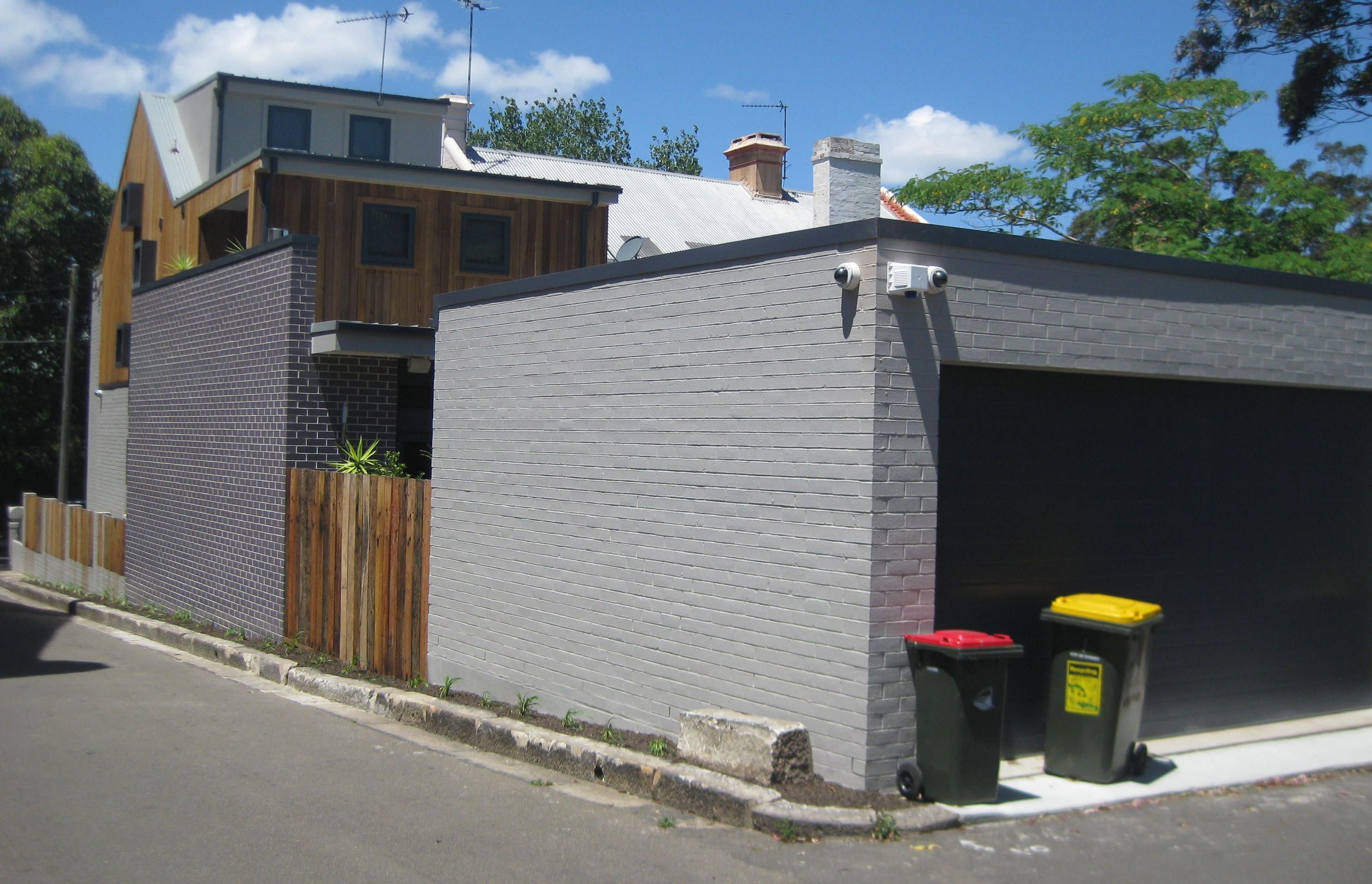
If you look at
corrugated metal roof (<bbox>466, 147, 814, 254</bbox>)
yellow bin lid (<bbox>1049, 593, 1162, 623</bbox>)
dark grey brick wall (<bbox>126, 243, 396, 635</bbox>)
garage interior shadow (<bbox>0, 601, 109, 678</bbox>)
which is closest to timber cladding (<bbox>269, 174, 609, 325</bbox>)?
dark grey brick wall (<bbox>126, 243, 396, 635</bbox>)

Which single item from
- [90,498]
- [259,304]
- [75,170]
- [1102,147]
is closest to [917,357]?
[259,304]

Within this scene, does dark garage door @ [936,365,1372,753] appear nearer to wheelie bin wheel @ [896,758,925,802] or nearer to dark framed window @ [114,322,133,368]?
wheelie bin wheel @ [896,758,925,802]

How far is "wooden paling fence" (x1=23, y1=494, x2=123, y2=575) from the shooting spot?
1811 centimetres

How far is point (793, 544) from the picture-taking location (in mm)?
7262

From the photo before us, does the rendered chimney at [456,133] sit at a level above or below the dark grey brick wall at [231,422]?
above

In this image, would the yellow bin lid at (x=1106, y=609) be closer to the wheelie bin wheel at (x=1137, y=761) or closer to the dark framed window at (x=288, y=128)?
the wheelie bin wheel at (x=1137, y=761)

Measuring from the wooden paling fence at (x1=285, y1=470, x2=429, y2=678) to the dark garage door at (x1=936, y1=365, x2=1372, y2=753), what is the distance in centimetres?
519

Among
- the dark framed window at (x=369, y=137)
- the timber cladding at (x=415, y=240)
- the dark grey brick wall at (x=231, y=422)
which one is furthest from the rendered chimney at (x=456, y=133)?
the dark grey brick wall at (x=231, y=422)

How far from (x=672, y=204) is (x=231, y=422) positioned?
15.3 meters

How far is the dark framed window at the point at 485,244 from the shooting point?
18.2m

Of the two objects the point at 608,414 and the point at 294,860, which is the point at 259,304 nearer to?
the point at 608,414

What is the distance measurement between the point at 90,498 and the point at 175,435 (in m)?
13.1

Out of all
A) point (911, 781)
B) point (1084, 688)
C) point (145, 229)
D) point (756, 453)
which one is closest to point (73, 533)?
point (145, 229)

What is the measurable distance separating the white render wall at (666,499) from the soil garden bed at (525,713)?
0.12 m
